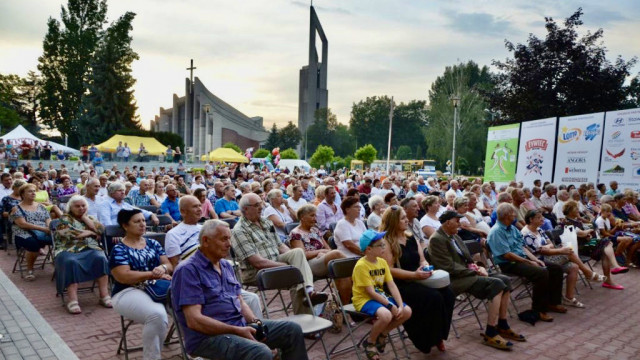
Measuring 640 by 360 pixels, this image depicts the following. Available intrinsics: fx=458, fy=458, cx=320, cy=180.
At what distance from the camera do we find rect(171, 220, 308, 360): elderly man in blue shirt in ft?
10.1

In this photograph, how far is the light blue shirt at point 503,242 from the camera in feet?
19.1

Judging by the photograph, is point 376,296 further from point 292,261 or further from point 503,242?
point 503,242

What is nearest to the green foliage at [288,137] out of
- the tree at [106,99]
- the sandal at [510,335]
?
the tree at [106,99]

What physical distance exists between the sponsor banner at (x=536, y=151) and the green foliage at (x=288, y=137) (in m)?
69.2

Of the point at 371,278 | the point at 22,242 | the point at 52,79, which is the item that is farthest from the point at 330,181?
the point at 52,79

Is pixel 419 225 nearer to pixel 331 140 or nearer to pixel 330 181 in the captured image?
pixel 330 181

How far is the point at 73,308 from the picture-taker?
5.33 m

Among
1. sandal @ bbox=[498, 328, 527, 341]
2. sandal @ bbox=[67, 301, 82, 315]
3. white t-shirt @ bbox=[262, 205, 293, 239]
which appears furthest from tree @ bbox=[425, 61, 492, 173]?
sandal @ bbox=[67, 301, 82, 315]

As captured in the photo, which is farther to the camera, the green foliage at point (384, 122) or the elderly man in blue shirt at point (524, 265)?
the green foliage at point (384, 122)

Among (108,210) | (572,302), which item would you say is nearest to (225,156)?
(108,210)

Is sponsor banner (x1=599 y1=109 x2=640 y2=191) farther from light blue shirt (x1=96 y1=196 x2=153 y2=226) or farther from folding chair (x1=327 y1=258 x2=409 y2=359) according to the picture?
light blue shirt (x1=96 y1=196 x2=153 y2=226)

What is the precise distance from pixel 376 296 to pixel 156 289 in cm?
196

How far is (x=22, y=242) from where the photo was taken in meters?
6.70

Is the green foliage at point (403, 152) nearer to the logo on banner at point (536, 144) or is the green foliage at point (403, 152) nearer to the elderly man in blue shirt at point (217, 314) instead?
the logo on banner at point (536, 144)
